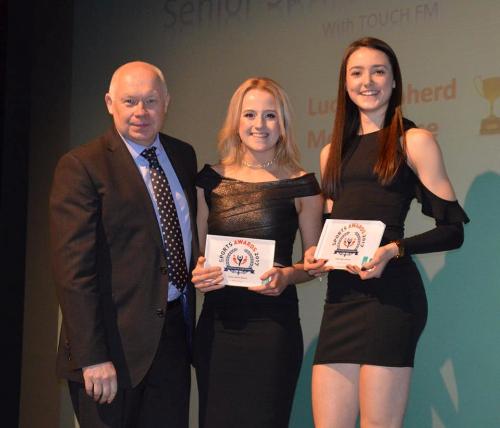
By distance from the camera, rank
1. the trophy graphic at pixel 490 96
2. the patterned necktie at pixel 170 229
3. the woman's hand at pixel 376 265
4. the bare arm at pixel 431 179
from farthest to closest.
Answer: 1. the trophy graphic at pixel 490 96
2. the patterned necktie at pixel 170 229
3. the bare arm at pixel 431 179
4. the woman's hand at pixel 376 265

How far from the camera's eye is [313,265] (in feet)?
9.71

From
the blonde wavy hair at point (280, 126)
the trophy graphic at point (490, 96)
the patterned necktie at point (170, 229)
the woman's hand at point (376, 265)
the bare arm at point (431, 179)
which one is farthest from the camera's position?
the trophy graphic at point (490, 96)

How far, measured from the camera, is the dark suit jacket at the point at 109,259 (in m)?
2.85

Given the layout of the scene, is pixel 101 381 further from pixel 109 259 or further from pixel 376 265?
pixel 376 265

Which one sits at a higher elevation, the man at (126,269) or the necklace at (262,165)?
the necklace at (262,165)

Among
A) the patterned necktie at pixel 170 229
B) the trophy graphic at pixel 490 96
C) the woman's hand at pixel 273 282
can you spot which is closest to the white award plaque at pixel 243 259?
the woman's hand at pixel 273 282

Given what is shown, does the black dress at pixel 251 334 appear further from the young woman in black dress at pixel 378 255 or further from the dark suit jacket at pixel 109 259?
the dark suit jacket at pixel 109 259

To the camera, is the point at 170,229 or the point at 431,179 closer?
the point at 431,179

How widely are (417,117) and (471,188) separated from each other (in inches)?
19.0

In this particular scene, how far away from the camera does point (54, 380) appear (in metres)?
5.57

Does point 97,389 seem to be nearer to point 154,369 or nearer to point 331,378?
point 154,369

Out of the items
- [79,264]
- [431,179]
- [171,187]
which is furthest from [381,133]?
[79,264]

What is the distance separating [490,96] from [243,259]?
5.28ft

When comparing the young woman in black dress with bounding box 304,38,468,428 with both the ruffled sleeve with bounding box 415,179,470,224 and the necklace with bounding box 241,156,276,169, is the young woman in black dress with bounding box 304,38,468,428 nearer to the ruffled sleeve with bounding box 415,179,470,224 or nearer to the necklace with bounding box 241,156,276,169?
the ruffled sleeve with bounding box 415,179,470,224
